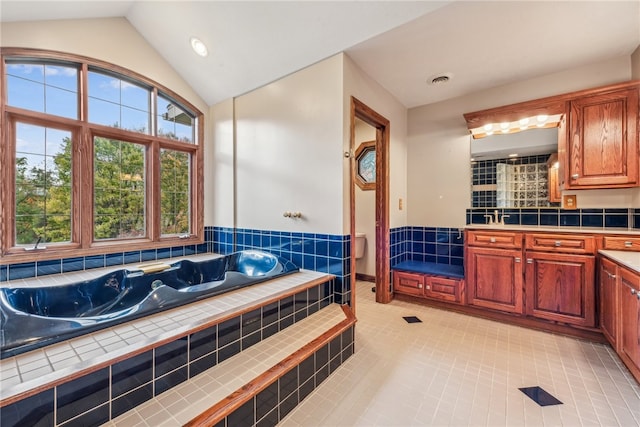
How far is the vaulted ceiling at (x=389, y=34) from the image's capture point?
1.83m

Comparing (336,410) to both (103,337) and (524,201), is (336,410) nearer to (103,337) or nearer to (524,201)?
(103,337)

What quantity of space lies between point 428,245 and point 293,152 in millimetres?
1944

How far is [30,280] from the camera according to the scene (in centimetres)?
212

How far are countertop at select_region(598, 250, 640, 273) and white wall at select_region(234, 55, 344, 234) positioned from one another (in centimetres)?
177

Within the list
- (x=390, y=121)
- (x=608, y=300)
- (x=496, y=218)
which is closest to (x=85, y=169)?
(x=390, y=121)

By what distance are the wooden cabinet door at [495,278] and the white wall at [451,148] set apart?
577mm

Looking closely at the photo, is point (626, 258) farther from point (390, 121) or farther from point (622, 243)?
point (390, 121)

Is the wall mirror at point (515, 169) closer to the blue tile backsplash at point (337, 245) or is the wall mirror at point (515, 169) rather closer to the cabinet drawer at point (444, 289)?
the blue tile backsplash at point (337, 245)

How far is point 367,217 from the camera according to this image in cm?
391

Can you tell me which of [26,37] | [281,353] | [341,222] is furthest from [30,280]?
[341,222]

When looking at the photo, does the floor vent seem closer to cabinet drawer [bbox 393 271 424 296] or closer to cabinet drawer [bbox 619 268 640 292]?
cabinet drawer [bbox 619 268 640 292]

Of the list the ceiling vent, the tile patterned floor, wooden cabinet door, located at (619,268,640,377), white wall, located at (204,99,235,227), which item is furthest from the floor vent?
white wall, located at (204,99,235,227)

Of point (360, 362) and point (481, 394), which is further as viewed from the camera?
point (360, 362)

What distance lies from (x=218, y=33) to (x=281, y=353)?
2604 mm
